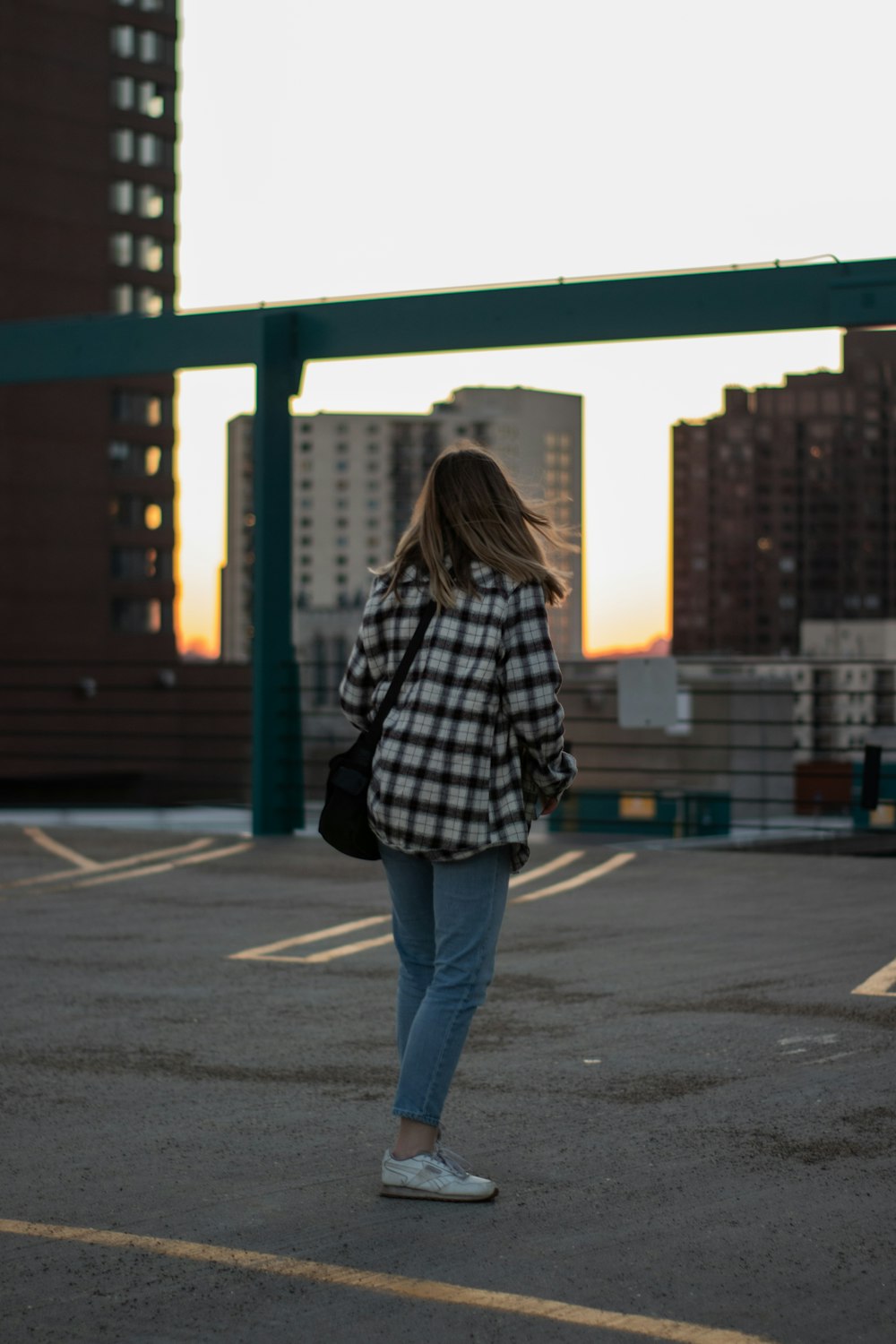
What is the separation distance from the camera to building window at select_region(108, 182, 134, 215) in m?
81.1

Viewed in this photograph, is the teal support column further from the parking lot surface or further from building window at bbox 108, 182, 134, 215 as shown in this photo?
building window at bbox 108, 182, 134, 215

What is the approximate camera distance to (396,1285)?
3.46 metres

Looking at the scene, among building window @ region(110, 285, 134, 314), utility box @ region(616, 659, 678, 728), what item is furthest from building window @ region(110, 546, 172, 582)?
utility box @ region(616, 659, 678, 728)

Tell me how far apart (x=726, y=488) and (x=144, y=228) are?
398 ft

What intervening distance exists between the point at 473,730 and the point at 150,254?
81.7 meters

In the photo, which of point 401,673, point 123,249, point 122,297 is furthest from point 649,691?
point 123,249

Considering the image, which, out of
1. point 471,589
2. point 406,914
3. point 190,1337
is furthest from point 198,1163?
point 471,589

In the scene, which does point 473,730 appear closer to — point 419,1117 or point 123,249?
point 419,1117

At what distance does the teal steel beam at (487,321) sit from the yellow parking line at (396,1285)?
30.9 feet

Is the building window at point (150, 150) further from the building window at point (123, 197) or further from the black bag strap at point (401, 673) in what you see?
the black bag strap at point (401, 673)

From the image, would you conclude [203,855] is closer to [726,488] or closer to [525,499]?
[525,499]

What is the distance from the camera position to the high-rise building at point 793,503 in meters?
180

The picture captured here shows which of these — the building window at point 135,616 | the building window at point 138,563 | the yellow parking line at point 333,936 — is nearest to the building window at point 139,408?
the building window at point 138,563

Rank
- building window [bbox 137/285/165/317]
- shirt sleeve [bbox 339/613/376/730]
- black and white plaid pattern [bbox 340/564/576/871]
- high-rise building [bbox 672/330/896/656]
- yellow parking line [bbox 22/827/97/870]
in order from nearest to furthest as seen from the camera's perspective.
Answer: black and white plaid pattern [bbox 340/564/576/871] → shirt sleeve [bbox 339/613/376/730] → yellow parking line [bbox 22/827/97/870] → building window [bbox 137/285/165/317] → high-rise building [bbox 672/330/896/656]
